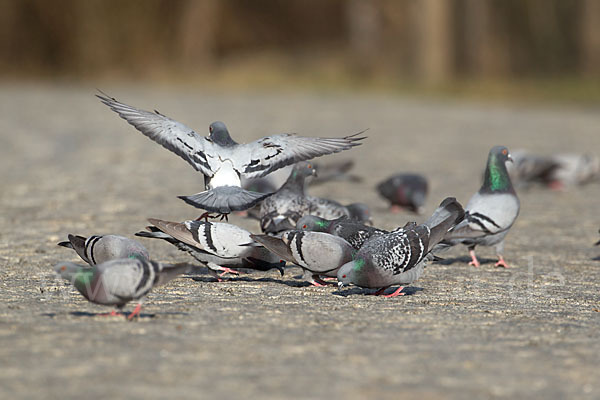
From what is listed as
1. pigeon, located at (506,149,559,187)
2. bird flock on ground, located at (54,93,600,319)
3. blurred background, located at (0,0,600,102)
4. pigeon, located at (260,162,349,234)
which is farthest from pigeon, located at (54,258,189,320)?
blurred background, located at (0,0,600,102)

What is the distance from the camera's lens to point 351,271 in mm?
5227

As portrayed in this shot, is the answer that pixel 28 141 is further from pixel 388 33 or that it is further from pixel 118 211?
pixel 388 33

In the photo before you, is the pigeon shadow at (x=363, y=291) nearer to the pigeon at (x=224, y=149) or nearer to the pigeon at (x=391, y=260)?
the pigeon at (x=391, y=260)

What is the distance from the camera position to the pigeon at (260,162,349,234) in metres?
6.82

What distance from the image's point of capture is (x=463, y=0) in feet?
86.0

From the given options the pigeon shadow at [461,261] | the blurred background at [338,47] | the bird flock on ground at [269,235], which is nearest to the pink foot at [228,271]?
the bird flock on ground at [269,235]

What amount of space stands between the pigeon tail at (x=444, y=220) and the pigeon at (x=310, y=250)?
0.48m

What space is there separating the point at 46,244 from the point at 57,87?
65.0 ft

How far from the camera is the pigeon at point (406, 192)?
8.88m

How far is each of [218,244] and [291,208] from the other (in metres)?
1.47

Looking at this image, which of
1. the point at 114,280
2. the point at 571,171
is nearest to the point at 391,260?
the point at 114,280

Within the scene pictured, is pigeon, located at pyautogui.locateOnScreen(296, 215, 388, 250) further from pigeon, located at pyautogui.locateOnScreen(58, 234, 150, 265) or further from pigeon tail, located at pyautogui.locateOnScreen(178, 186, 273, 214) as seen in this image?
pigeon, located at pyautogui.locateOnScreen(58, 234, 150, 265)

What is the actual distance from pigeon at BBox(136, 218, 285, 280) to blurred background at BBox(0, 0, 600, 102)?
17.5 m

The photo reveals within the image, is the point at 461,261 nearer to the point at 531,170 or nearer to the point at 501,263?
the point at 501,263
